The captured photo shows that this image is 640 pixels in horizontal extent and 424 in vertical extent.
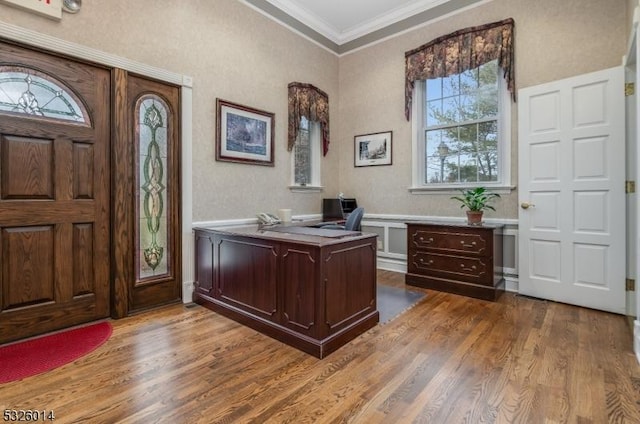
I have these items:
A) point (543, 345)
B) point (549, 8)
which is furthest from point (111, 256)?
point (549, 8)

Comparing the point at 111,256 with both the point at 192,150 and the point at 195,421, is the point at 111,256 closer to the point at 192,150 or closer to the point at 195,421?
the point at 192,150

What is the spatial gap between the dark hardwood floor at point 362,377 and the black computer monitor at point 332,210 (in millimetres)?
2109

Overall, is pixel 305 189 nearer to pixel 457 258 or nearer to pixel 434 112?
pixel 434 112

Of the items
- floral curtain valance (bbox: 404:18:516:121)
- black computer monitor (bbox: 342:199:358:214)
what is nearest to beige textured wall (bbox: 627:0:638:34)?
floral curtain valance (bbox: 404:18:516:121)

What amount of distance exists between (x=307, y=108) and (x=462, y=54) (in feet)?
6.54

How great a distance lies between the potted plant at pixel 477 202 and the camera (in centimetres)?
353

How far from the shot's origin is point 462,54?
12.5ft

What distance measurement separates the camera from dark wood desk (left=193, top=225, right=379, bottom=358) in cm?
223

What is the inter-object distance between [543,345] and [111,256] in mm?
3445

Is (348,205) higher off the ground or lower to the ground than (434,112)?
lower

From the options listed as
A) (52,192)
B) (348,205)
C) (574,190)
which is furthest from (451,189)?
(52,192)

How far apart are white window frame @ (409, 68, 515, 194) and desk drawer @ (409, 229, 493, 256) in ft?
2.19

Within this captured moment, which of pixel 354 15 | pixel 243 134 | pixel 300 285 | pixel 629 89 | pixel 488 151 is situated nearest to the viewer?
pixel 300 285

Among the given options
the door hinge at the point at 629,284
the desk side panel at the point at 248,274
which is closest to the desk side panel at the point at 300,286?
the desk side panel at the point at 248,274
